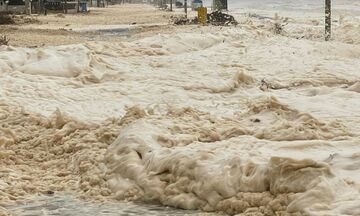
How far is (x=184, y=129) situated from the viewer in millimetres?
7086

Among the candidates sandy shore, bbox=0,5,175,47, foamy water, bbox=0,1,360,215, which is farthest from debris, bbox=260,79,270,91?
sandy shore, bbox=0,5,175,47

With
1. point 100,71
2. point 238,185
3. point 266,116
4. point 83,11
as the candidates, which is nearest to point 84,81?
point 100,71

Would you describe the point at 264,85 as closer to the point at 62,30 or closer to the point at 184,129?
the point at 184,129

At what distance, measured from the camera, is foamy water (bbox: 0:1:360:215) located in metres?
5.26

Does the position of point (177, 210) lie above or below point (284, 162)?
below

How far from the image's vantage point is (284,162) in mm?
5207

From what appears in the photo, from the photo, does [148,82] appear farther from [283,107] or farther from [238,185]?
[238,185]

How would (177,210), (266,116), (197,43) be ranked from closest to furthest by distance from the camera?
(177,210)
(266,116)
(197,43)

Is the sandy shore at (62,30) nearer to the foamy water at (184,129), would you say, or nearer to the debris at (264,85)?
Answer: the foamy water at (184,129)

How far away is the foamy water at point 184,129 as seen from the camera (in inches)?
207

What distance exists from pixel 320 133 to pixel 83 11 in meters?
47.4

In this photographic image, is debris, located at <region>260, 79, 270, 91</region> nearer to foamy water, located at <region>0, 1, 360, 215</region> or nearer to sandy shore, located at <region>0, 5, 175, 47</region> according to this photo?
foamy water, located at <region>0, 1, 360, 215</region>

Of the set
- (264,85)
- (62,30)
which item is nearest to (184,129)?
(264,85)

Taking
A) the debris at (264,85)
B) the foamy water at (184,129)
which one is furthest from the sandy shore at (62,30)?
the debris at (264,85)
